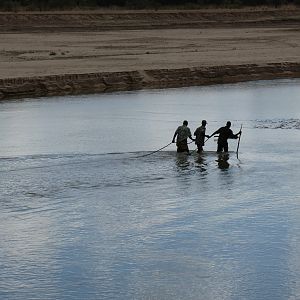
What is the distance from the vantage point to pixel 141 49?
48.7 metres

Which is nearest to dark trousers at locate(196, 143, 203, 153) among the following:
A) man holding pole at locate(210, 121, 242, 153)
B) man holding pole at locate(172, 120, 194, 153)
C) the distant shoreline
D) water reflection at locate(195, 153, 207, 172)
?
water reflection at locate(195, 153, 207, 172)

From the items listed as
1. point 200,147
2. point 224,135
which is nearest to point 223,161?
point 224,135

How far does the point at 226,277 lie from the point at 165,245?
1814 millimetres

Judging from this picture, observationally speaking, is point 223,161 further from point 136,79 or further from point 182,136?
point 136,79

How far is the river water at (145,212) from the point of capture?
13.5 metres

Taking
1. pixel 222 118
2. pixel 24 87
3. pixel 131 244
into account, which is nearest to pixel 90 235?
pixel 131 244

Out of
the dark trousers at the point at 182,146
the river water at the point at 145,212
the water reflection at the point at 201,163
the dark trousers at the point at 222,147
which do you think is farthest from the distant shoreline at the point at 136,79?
the water reflection at the point at 201,163

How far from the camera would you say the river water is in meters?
13.5

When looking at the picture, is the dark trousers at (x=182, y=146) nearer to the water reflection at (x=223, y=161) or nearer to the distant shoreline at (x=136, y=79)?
the water reflection at (x=223, y=161)

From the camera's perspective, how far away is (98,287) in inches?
523

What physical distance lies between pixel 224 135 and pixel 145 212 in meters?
5.80

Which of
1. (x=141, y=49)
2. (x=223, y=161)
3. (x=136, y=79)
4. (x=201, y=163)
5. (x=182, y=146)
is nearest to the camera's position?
(x=201, y=163)

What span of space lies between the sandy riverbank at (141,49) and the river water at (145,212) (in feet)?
33.2

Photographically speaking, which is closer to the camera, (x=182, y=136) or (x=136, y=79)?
(x=182, y=136)
